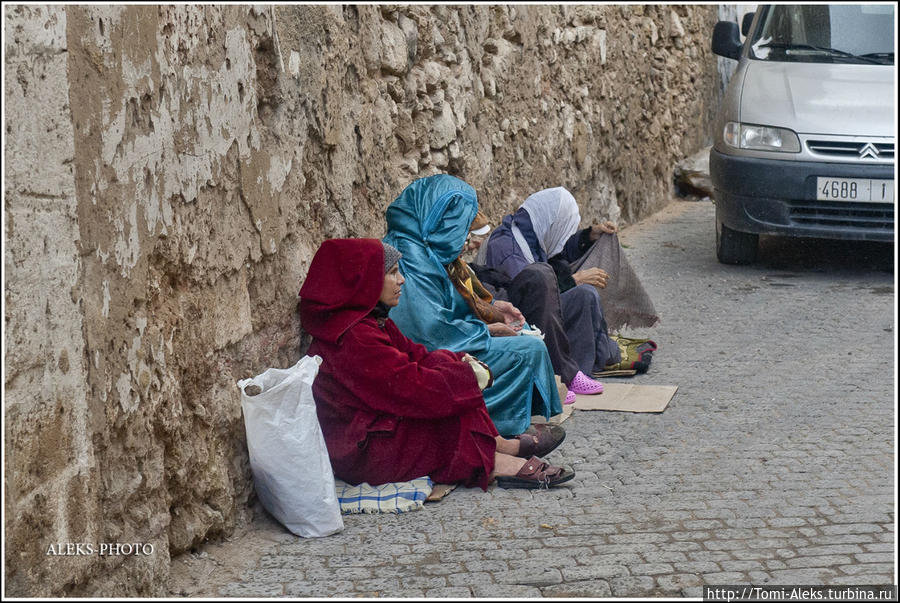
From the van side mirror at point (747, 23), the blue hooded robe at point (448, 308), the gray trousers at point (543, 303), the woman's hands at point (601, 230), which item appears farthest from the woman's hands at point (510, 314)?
the van side mirror at point (747, 23)

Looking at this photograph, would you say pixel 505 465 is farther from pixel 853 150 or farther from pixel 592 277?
pixel 853 150

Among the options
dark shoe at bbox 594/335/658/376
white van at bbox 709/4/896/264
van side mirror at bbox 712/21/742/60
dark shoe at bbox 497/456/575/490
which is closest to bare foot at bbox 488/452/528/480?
dark shoe at bbox 497/456/575/490

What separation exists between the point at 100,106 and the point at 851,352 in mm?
4473

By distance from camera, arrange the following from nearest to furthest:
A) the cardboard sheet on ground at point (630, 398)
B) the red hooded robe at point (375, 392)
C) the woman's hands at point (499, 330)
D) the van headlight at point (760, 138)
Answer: the red hooded robe at point (375, 392), the woman's hands at point (499, 330), the cardboard sheet on ground at point (630, 398), the van headlight at point (760, 138)

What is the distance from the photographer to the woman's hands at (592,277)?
223 inches

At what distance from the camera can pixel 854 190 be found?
7422 millimetres

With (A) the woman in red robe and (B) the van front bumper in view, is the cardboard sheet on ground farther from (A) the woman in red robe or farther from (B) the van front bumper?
(B) the van front bumper

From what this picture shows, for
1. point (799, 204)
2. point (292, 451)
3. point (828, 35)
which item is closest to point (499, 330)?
point (292, 451)

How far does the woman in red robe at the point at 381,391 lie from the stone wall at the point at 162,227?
221 mm

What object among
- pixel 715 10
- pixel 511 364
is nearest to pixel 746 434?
pixel 511 364

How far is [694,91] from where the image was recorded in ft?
43.8

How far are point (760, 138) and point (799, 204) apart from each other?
0.52m

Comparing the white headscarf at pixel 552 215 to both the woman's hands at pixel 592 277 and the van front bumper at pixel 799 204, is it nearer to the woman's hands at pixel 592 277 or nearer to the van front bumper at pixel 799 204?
the woman's hands at pixel 592 277

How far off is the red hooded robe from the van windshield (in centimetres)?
511
